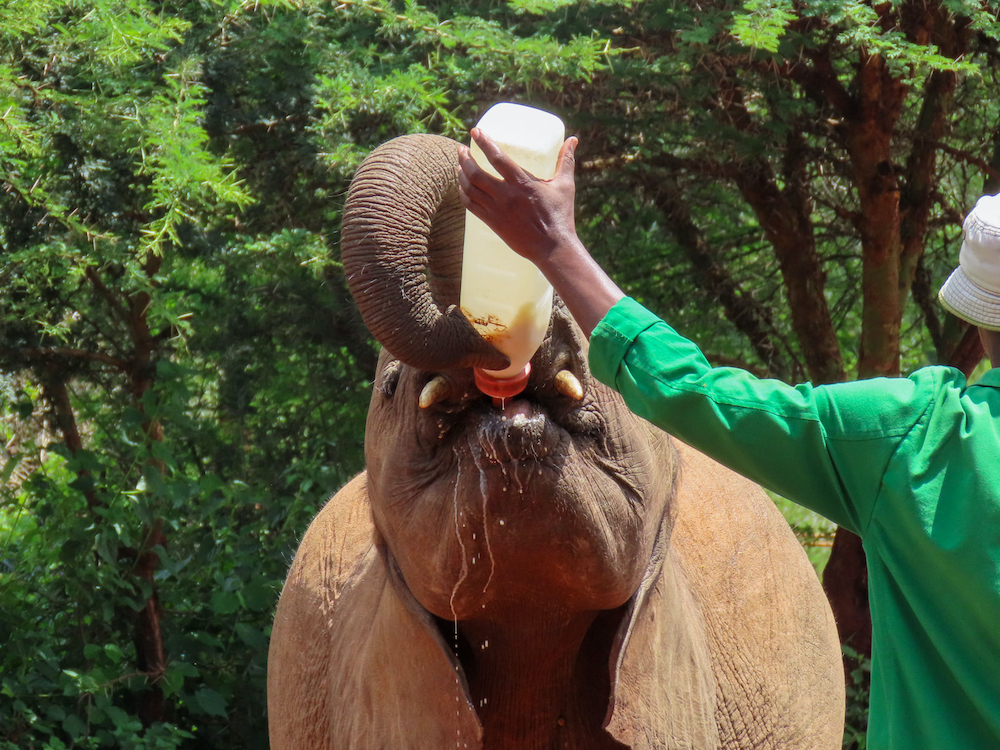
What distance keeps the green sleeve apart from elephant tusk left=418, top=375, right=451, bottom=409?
1.66ft

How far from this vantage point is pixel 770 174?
19.4ft

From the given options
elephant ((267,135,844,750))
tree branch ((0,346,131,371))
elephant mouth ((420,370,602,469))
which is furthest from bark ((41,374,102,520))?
elephant mouth ((420,370,602,469))

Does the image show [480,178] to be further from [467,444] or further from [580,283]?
[467,444]

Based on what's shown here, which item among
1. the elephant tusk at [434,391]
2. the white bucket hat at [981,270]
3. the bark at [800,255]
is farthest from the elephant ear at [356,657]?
the bark at [800,255]

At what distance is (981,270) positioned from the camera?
1622mm

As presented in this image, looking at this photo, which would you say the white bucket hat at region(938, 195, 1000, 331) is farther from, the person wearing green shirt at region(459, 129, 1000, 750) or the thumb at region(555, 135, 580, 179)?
the thumb at region(555, 135, 580, 179)

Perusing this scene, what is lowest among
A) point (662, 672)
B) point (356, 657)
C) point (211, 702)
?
point (211, 702)

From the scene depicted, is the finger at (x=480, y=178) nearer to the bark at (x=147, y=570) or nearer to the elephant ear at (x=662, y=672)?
the elephant ear at (x=662, y=672)

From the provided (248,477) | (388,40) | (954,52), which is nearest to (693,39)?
(388,40)

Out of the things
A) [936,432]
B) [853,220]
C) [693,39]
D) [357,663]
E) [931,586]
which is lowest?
[853,220]

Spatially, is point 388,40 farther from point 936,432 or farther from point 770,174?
point 936,432

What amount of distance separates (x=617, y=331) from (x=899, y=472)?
15.1 inches

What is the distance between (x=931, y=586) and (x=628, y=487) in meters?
0.75

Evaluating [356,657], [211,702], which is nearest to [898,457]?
[356,657]
